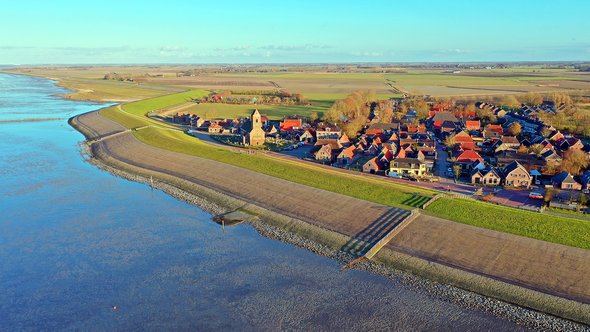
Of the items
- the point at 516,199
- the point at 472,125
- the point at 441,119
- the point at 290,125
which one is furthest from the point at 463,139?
the point at 290,125

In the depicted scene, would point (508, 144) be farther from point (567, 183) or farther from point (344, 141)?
point (344, 141)

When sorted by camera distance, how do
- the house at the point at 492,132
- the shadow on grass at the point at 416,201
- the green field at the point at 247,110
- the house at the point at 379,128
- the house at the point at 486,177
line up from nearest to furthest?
the shadow on grass at the point at 416,201 < the house at the point at 486,177 < the house at the point at 492,132 < the house at the point at 379,128 < the green field at the point at 247,110

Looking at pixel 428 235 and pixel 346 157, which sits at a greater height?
pixel 346 157

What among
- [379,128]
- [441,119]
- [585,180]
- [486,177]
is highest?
[441,119]

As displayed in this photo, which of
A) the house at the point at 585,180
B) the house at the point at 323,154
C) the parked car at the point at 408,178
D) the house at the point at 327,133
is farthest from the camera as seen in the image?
the house at the point at 327,133

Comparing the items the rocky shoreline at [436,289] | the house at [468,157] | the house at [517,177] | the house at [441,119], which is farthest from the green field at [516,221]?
the house at [441,119]

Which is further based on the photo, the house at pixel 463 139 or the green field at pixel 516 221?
the house at pixel 463 139

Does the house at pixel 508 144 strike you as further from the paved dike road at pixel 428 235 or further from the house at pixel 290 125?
the house at pixel 290 125

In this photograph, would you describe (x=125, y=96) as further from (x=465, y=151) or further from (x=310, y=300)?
(x=310, y=300)
